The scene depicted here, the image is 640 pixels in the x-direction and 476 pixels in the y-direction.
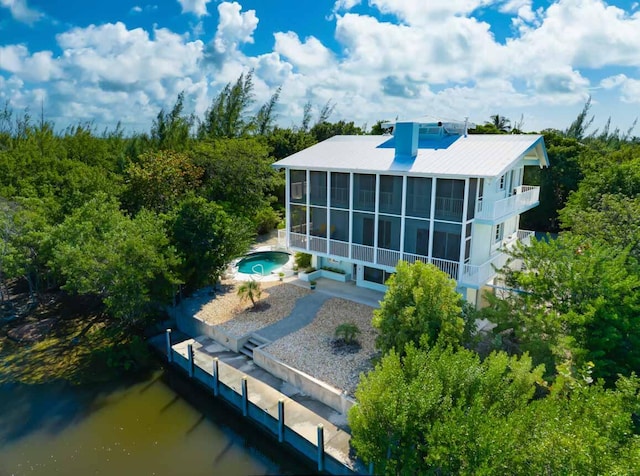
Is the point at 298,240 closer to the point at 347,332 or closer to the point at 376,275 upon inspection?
the point at 376,275

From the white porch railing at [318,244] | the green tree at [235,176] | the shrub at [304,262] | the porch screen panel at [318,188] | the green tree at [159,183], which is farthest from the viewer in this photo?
the green tree at [235,176]

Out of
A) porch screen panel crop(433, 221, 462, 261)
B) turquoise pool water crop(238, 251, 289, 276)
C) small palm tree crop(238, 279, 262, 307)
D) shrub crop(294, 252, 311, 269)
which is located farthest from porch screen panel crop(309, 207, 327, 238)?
porch screen panel crop(433, 221, 462, 261)

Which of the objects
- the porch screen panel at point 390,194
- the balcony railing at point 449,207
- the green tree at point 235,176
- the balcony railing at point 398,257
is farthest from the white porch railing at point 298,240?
the green tree at point 235,176

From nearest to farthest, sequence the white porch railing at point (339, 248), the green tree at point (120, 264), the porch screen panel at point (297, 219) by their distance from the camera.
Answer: the green tree at point (120, 264)
the white porch railing at point (339, 248)
the porch screen panel at point (297, 219)

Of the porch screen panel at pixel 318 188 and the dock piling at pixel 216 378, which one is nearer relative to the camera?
the dock piling at pixel 216 378

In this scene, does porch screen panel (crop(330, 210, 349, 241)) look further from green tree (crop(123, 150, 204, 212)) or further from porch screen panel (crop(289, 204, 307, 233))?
green tree (crop(123, 150, 204, 212))

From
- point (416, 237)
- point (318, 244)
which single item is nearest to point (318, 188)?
point (318, 244)

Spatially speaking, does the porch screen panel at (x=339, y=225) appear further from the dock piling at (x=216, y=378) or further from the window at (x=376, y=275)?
the dock piling at (x=216, y=378)
